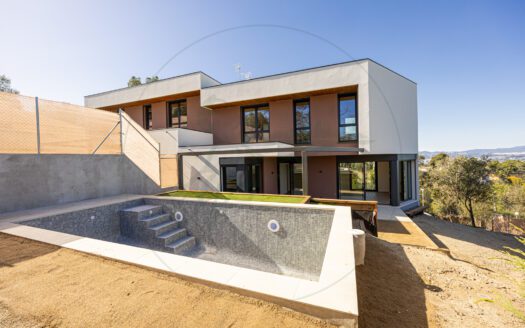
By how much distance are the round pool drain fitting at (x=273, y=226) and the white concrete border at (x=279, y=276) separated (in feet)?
6.18

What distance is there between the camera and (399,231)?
7781 millimetres

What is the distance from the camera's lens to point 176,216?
7.38m

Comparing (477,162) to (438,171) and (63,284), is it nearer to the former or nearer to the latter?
(438,171)

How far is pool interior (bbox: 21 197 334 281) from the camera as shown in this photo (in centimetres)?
560

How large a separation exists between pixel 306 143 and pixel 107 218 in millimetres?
9957

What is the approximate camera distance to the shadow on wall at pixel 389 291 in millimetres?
2984

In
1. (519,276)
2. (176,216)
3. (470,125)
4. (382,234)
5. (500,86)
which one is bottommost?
(519,276)

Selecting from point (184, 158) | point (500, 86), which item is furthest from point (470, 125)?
point (184, 158)

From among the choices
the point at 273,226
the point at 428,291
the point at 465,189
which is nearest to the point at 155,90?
the point at 273,226

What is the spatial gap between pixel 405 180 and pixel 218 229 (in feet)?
39.4

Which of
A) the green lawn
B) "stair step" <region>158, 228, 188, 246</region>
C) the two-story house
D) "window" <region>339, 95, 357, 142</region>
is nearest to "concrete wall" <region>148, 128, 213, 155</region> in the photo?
the two-story house

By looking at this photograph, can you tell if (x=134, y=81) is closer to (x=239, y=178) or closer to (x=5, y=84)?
(x=5, y=84)

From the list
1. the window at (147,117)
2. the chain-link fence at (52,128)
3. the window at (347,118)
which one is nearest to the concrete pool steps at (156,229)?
the chain-link fence at (52,128)

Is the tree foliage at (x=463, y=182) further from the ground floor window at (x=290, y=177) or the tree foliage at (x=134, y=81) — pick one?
the tree foliage at (x=134, y=81)
